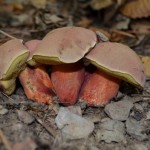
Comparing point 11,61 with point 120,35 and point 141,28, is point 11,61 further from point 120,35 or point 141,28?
point 141,28

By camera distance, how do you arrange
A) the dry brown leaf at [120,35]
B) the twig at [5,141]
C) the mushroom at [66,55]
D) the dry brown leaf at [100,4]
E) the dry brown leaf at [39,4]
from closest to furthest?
the twig at [5,141] → the mushroom at [66,55] → the dry brown leaf at [120,35] → the dry brown leaf at [100,4] → the dry brown leaf at [39,4]

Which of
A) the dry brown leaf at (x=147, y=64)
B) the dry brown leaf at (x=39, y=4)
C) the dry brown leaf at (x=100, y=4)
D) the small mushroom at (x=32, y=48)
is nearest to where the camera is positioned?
the small mushroom at (x=32, y=48)

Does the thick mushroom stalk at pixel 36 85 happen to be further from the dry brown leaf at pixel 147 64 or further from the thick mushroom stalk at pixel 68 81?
the dry brown leaf at pixel 147 64

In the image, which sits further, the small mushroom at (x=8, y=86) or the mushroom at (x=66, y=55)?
the small mushroom at (x=8, y=86)

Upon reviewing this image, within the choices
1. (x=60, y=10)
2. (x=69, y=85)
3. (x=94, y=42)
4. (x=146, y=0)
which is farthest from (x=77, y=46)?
(x=60, y=10)

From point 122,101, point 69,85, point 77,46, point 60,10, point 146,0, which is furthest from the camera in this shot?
point 60,10

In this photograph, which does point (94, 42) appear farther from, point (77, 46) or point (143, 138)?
point (143, 138)

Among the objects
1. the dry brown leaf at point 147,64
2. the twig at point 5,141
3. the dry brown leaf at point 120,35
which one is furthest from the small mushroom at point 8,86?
the dry brown leaf at point 120,35

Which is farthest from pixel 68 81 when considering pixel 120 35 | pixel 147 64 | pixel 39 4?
pixel 39 4
